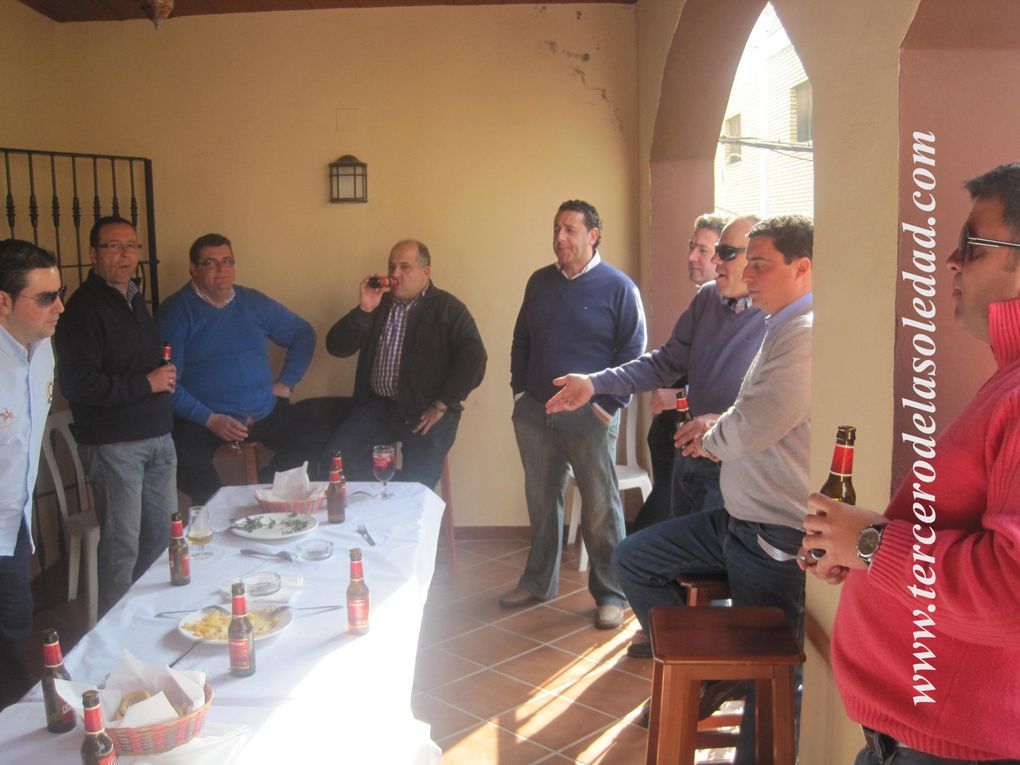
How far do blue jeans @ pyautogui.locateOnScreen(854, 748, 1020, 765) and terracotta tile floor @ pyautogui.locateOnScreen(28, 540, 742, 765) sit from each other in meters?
1.37

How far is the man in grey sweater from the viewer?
214cm

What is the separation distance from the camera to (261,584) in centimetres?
200

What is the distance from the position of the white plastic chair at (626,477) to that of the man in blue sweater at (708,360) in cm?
107

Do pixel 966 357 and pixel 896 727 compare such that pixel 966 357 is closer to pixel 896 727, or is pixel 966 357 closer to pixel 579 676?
pixel 896 727

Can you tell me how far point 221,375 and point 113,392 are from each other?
941 mm

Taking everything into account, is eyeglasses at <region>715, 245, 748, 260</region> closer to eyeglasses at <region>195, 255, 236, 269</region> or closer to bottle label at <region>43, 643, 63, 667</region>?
bottle label at <region>43, 643, 63, 667</region>

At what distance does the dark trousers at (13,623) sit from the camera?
2393 millimetres

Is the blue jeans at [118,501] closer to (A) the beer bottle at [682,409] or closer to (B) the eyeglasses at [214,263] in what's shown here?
(B) the eyeglasses at [214,263]

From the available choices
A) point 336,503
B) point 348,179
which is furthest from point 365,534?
point 348,179

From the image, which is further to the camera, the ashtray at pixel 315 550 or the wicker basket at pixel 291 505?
the wicker basket at pixel 291 505

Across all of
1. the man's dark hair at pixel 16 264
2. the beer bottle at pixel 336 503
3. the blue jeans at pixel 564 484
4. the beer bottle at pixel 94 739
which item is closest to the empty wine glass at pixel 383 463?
the beer bottle at pixel 336 503

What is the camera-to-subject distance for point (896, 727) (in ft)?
4.18

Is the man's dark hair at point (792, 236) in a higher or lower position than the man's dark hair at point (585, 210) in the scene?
lower

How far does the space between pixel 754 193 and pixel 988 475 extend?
586cm
